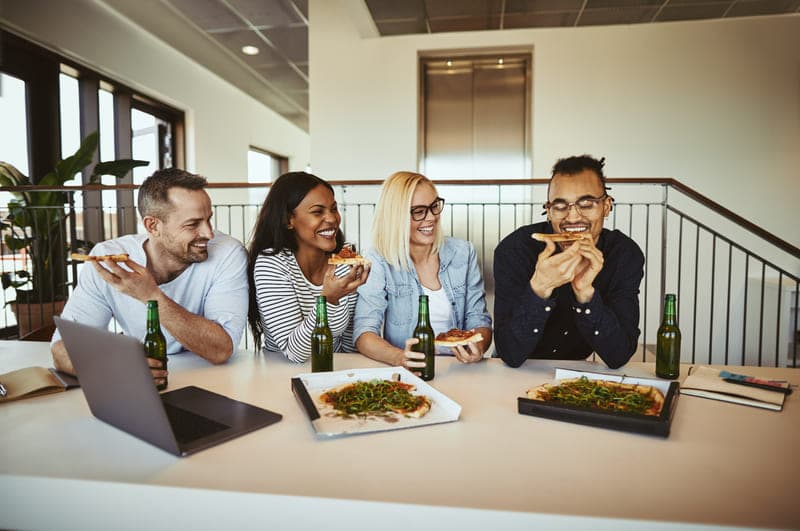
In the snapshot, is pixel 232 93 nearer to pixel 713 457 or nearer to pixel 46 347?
pixel 46 347

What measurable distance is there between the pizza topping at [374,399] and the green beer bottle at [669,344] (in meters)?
0.68

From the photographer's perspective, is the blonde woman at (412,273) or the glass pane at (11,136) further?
the glass pane at (11,136)

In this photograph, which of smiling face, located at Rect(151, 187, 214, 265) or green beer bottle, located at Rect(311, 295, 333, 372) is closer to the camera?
green beer bottle, located at Rect(311, 295, 333, 372)

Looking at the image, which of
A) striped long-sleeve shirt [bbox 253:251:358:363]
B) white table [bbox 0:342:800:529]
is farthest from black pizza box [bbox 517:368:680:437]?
striped long-sleeve shirt [bbox 253:251:358:363]

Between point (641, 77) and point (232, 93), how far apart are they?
562 cm

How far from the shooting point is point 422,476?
822 millimetres

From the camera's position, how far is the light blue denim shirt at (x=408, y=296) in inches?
72.8

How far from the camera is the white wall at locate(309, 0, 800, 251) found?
475cm

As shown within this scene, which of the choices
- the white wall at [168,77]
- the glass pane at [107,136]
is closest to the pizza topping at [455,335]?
the white wall at [168,77]

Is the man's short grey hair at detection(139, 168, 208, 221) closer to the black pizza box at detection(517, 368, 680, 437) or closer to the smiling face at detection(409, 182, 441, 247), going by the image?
the smiling face at detection(409, 182, 441, 247)

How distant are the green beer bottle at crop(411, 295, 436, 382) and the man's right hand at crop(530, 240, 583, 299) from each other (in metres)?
0.34

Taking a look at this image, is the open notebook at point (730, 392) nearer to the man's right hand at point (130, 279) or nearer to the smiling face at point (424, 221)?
the smiling face at point (424, 221)

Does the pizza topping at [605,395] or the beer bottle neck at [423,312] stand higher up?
the beer bottle neck at [423,312]

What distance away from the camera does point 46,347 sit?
5.56 ft
